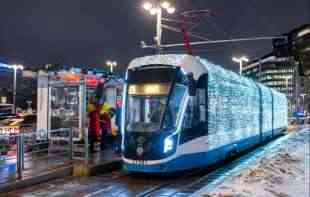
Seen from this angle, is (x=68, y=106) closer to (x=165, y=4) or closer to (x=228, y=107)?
(x=228, y=107)

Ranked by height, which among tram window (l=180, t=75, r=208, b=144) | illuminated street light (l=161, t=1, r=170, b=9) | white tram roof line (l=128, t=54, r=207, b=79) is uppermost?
illuminated street light (l=161, t=1, r=170, b=9)

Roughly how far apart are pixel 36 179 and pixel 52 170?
96 centimetres

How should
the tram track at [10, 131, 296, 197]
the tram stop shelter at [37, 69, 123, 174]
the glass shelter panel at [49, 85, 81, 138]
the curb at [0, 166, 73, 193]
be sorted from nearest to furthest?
the curb at [0, 166, 73, 193] < the tram track at [10, 131, 296, 197] < the tram stop shelter at [37, 69, 123, 174] < the glass shelter panel at [49, 85, 81, 138]

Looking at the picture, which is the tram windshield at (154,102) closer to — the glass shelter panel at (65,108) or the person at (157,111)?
the person at (157,111)

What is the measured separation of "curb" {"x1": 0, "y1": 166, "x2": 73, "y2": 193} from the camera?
10656 mm

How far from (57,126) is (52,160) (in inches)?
94.7

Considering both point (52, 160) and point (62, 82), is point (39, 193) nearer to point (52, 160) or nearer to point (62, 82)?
point (52, 160)

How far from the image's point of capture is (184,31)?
1016 inches

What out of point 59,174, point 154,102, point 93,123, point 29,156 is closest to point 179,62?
point 154,102

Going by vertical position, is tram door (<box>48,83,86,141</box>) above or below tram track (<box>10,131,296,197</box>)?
above

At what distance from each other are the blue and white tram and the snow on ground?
1.49 meters

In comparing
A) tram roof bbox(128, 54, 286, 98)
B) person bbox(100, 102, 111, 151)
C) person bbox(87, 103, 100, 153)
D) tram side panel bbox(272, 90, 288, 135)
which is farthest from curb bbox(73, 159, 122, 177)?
tram side panel bbox(272, 90, 288, 135)

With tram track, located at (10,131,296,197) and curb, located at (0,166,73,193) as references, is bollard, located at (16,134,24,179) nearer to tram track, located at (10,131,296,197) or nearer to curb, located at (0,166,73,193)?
curb, located at (0,166,73,193)

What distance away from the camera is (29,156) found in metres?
15.0
